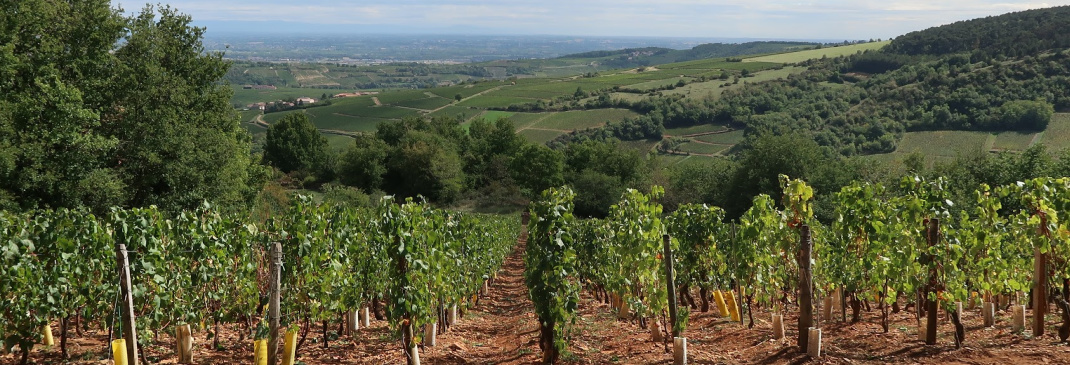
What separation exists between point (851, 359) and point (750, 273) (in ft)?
8.64

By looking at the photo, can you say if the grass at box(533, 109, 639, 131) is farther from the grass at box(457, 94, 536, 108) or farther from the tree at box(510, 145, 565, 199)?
the tree at box(510, 145, 565, 199)

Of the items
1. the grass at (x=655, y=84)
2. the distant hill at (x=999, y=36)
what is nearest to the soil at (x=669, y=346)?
the distant hill at (x=999, y=36)

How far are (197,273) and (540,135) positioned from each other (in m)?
84.8

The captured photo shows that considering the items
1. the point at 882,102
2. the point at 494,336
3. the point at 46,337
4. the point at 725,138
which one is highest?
the point at 882,102

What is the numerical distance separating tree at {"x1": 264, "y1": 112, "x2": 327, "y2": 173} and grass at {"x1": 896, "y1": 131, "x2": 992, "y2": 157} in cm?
5781

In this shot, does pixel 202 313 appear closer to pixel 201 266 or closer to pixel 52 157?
pixel 201 266

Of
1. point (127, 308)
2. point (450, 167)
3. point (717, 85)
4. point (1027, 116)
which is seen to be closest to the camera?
point (127, 308)

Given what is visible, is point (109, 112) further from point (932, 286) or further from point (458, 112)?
point (458, 112)

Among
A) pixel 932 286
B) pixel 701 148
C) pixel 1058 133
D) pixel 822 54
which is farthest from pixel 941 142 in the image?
pixel 932 286

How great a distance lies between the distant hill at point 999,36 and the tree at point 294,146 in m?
84.1

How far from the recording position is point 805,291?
7789 millimetres

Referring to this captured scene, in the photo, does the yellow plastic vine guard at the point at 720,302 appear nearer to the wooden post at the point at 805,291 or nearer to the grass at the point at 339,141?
the wooden post at the point at 805,291

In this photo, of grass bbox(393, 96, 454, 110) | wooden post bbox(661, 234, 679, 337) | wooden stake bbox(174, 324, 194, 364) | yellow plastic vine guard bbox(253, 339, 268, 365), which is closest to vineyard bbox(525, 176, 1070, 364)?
wooden post bbox(661, 234, 679, 337)

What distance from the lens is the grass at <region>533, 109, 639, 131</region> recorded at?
97.4 meters
